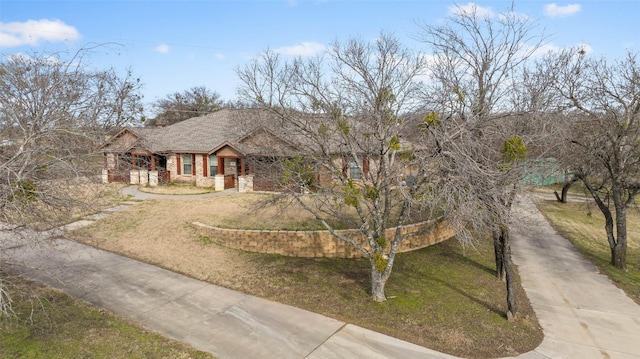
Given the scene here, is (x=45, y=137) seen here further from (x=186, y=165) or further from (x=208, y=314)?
(x=186, y=165)

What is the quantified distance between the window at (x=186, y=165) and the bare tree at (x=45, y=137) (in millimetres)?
17349

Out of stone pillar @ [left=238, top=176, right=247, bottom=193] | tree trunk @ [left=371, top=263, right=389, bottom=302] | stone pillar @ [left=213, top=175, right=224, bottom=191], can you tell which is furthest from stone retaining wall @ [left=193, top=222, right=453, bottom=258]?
stone pillar @ [left=213, top=175, right=224, bottom=191]

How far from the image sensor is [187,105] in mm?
54125

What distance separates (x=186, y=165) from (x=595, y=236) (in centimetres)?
2287

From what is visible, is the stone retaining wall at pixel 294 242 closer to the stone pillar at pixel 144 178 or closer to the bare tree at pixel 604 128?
the bare tree at pixel 604 128

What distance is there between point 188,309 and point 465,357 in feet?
19.2

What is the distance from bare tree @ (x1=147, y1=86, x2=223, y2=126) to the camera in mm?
50688

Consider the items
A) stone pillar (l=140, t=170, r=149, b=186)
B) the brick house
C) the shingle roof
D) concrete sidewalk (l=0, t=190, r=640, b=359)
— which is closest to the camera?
concrete sidewalk (l=0, t=190, r=640, b=359)

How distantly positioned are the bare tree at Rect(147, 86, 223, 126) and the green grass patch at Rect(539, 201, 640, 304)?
4122cm

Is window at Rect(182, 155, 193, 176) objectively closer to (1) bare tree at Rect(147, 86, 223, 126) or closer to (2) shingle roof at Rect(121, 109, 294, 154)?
(2) shingle roof at Rect(121, 109, 294, 154)

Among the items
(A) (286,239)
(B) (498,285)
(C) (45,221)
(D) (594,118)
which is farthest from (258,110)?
(D) (594,118)

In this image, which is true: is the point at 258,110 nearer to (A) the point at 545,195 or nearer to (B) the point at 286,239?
(B) the point at 286,239

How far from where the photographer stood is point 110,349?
6828mm

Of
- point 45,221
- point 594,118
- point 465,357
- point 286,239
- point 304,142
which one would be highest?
point 594,118
